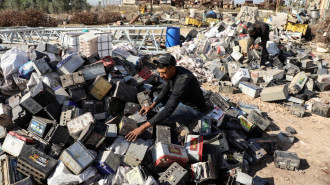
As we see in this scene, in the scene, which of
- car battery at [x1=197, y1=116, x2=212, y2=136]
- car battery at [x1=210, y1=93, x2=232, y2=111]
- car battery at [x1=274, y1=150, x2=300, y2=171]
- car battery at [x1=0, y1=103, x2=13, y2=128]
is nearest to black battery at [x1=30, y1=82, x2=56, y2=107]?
car battery at [x1=0, y1=103, x2=13, y2=128]

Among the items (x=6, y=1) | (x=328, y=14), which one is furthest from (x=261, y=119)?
(x=6, y=1)

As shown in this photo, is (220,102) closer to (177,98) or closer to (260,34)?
(177,98)

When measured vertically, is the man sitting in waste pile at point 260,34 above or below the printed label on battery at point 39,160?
above

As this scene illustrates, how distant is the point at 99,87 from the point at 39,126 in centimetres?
131

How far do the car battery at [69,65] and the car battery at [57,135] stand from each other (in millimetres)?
1500

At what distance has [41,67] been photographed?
4688 millimetres

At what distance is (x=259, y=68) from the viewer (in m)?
8.94

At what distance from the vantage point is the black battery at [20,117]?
13.0 ft

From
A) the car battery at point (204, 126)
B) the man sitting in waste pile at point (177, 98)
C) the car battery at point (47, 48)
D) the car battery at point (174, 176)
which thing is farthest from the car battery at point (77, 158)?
the car battery at point (47, 48)

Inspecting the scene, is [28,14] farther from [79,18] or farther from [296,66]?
[296,66]

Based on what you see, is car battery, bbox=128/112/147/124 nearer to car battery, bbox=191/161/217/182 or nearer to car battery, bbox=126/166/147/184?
car battery, bbox=126/166/147/184

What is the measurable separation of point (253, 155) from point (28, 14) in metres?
24.8

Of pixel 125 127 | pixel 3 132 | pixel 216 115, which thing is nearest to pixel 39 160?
pixel 3 132

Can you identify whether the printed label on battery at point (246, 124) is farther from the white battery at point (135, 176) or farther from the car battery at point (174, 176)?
the white battery at point (135, 176)
